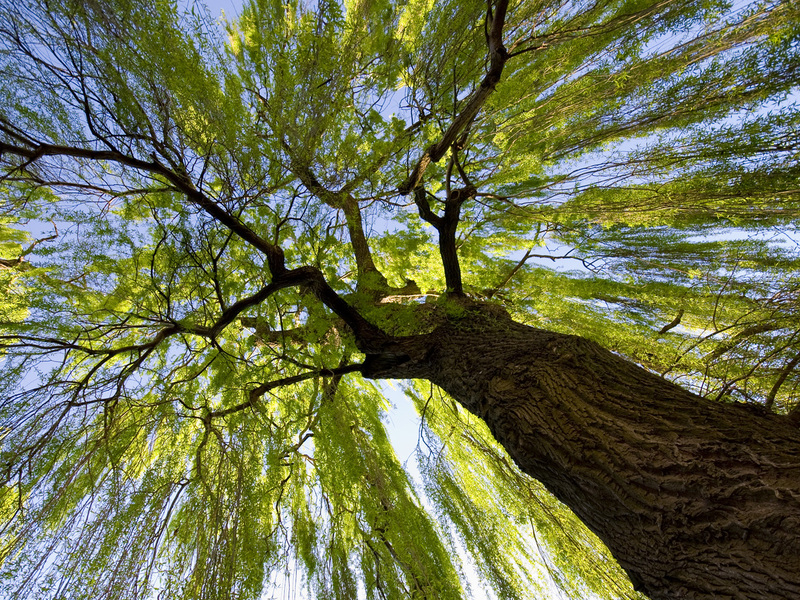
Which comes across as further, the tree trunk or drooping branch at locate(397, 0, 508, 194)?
drooping branch at locate(397, 0, 508, 194)

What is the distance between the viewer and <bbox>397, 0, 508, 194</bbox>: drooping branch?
5.87 ft

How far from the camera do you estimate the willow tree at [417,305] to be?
126 centimetres

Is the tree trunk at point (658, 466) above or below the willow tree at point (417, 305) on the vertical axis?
below

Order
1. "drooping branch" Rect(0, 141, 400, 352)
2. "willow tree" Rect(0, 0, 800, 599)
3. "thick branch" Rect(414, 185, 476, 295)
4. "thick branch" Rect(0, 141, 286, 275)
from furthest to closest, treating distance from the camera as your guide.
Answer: "thick branch" Rect(414, 185, 476, 295), "drooping branch" Rect(0, 141, 400, 352), "thick branch" Rect(0, 141, 286, 275), "willow tree" Rect(0, 0, 800, 599)

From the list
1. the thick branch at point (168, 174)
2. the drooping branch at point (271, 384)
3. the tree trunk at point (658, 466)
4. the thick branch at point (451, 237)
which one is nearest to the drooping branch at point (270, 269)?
the thick branch at point (168, 174)

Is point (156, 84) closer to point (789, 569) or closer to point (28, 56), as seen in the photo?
point (28, 56)

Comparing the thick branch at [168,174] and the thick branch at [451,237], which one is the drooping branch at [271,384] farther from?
the thick branch at [451,237]

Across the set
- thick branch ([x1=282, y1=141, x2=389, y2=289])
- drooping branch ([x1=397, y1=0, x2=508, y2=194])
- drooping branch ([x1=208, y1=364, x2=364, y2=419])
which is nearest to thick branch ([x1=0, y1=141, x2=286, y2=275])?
thick branch ([x1=282, y1=141, x2=389, y2=289])

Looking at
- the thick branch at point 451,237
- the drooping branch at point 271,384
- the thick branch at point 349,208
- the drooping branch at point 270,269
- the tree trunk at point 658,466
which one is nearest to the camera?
the tree trunk at point 658,466

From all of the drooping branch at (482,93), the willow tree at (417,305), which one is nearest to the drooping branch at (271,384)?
the willow tree at (417,305)

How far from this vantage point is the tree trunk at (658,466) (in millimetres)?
822

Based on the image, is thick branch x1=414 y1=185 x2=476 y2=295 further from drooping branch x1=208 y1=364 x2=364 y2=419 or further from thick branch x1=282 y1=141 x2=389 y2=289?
drooping branch x1=208 y1=364 x2=364 y2=419

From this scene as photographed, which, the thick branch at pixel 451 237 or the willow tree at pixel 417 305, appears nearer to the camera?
the willow tree at pixel 417 305

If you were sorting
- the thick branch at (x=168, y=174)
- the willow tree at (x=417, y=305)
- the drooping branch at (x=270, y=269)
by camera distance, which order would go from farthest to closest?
1. the drooping branch at (x=270, y=269)
2. the thick branch at (x=168, y=174)
3. the willow tree at (x=417, y=305)
